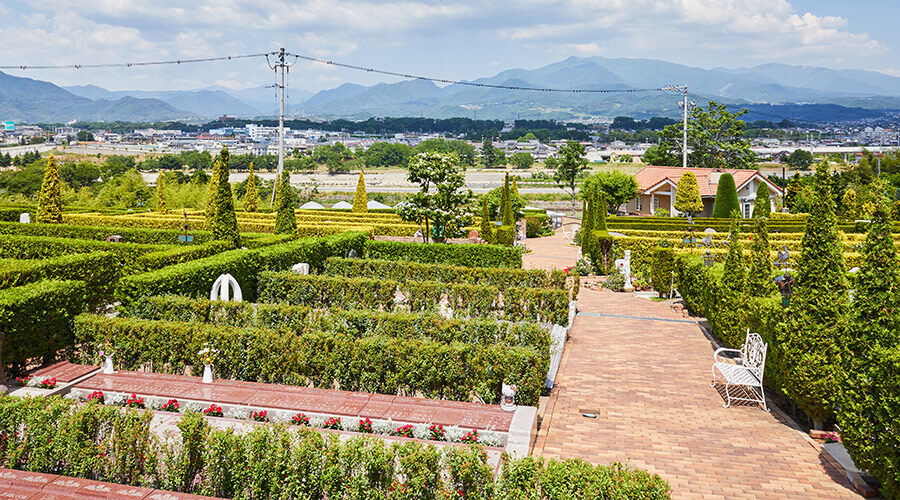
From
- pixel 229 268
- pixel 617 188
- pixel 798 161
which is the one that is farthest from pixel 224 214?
pixel 798 161

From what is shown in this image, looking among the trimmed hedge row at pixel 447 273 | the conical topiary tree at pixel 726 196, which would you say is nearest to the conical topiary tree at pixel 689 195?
the conical topiary tree at pixel 726 196

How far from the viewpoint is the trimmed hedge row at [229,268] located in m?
14.0

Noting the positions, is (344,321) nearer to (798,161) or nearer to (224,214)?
(224,214)

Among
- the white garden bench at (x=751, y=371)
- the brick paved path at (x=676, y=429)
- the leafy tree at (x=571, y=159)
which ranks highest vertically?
the leafy tree at (x=571, y=159)

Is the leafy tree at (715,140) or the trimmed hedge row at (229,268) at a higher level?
the leafy tree at (715,140)

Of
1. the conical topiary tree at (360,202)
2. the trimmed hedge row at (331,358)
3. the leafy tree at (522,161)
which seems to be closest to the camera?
the trimmed hedge row at (331,358)

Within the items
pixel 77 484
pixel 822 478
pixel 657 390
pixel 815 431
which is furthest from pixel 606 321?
pixel 77 484

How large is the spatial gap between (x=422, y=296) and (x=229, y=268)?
203 inches

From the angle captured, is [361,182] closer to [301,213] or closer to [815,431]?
[301,213]

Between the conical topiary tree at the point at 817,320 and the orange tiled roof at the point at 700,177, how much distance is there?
36.2 m

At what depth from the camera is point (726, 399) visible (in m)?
11.3

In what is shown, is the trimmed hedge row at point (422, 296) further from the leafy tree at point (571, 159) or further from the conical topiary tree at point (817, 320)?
the leafy tree at point (571, 159)

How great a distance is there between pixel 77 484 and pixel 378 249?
17.6 m

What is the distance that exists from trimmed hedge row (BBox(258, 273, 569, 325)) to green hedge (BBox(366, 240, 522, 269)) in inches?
212
